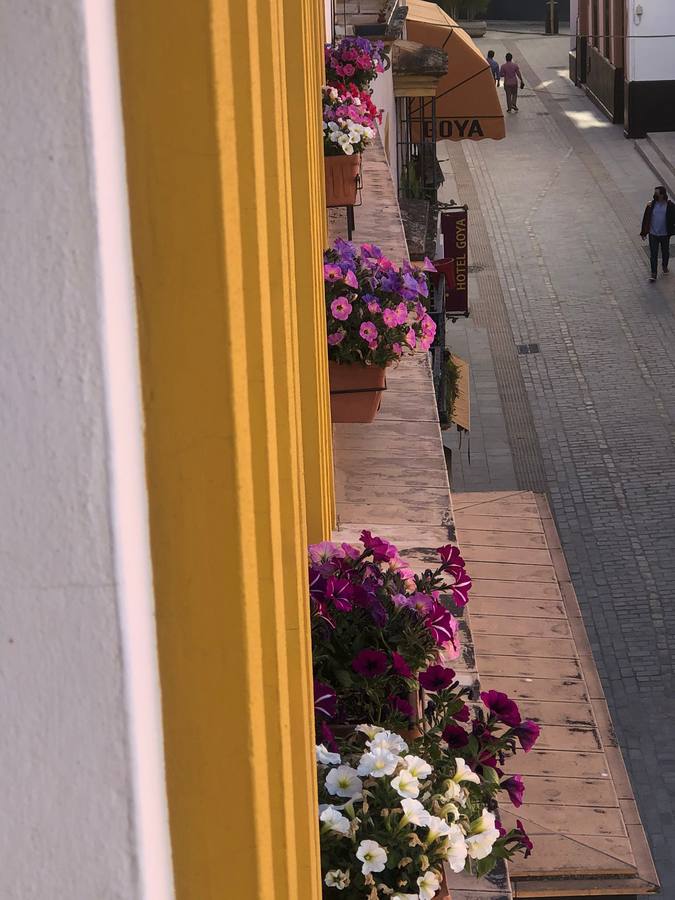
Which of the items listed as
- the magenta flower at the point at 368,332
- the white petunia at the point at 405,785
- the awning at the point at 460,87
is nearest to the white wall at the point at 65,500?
the white petunia at the point at 405,785

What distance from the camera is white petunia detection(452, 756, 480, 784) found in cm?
261

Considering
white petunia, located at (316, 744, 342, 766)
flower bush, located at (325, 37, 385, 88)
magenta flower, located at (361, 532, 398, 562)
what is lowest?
white petunia, located at (316, 744, 342, 766)

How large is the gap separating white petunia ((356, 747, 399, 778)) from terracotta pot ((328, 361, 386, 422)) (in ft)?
7.19

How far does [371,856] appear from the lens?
2.27m

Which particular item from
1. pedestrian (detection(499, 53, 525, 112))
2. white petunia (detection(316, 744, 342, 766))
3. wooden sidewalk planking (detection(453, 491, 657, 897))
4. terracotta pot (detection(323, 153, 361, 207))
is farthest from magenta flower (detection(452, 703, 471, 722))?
pedestrian (detection(499, 53, 525, 112))

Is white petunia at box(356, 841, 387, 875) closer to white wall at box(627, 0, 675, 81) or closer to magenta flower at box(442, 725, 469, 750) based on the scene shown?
magenta flower at box(442, 725, 469, 750)

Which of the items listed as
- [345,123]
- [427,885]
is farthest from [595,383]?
[427,885]

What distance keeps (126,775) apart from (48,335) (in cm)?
36

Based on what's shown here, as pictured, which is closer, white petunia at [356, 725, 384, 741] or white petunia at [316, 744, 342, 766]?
white petunia at [316, 744, 342, 766]

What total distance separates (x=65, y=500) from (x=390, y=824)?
1.52 metres

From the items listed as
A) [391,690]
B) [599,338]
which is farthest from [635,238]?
[391,690]

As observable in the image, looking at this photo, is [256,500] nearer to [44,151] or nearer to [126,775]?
[126,775]

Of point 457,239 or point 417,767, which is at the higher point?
point 417,767

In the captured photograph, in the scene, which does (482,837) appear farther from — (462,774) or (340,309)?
(340,309)
